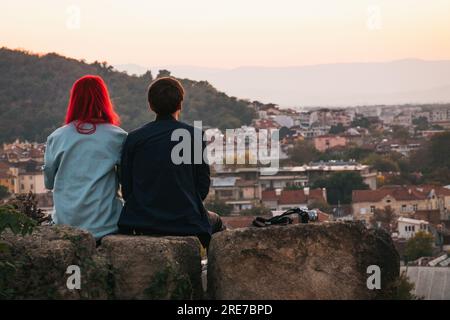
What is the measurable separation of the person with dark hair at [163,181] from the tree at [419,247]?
34.5m

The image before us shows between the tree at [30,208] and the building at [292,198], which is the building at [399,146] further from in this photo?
the tree at [30,208]

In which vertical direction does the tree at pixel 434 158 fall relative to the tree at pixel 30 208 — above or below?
below

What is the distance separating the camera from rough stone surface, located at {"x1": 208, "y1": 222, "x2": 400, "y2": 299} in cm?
359

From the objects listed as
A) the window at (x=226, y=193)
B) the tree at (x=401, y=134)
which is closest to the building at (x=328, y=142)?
the tree at (x=401, y=134)

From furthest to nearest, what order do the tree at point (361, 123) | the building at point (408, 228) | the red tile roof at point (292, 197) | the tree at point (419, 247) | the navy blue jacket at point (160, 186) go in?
the tree at point (361, 123), the red tile roof at point (292, 197), the building at point (408, 228), the tree at point (419, 247), the navy blue jacket at point (160, 186)

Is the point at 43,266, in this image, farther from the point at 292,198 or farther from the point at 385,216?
the point at 292,198

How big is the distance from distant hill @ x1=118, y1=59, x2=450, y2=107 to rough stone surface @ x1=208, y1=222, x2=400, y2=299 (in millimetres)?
94096

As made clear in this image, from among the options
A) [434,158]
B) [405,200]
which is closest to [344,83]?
[434,158]

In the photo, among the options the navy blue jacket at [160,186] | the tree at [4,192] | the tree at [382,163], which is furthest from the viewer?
the tree at [382,163]

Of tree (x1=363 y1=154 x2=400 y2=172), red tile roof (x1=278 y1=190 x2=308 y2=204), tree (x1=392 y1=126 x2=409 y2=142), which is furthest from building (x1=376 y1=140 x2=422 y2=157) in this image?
red tile roof (x1=278 y1=190 x2=308 y2=204)

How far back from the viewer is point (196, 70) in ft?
262

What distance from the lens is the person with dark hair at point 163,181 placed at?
13.3ft
